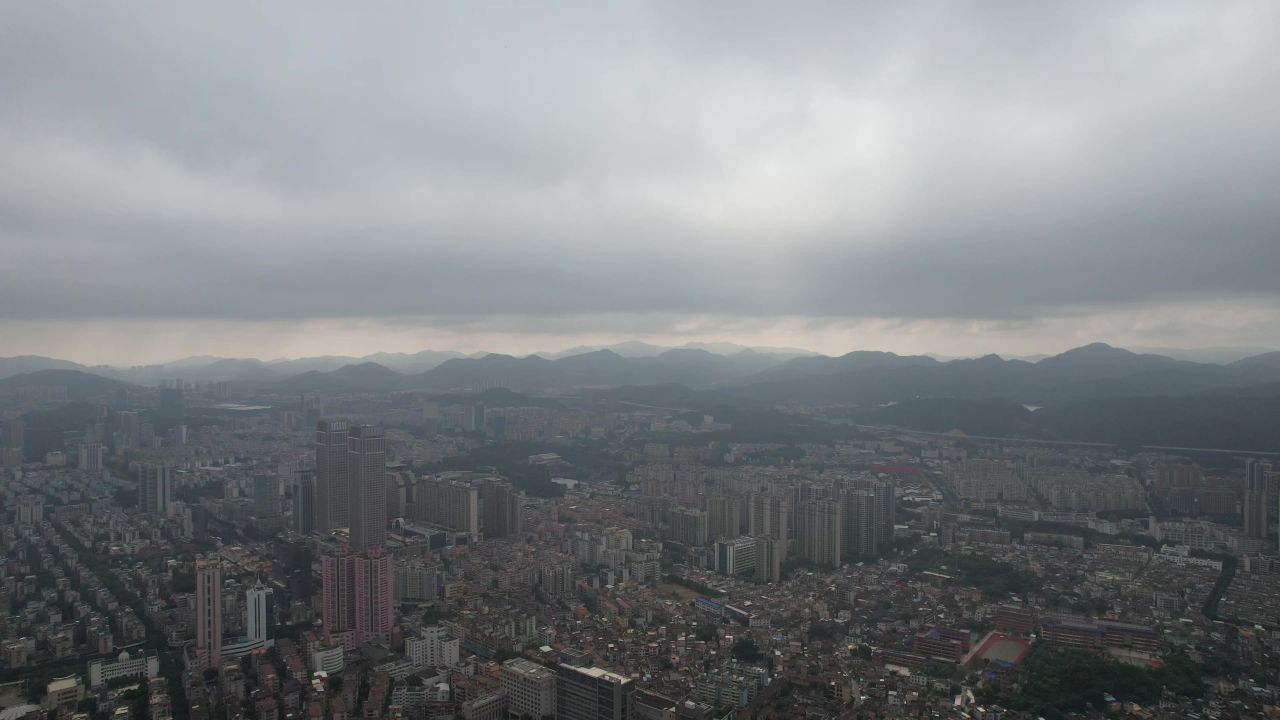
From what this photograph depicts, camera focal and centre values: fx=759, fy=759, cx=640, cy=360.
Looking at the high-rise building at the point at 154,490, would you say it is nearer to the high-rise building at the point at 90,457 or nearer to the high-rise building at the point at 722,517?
the high-rise building at the point at 90,457

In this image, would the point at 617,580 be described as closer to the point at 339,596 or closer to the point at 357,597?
the point at 357,597

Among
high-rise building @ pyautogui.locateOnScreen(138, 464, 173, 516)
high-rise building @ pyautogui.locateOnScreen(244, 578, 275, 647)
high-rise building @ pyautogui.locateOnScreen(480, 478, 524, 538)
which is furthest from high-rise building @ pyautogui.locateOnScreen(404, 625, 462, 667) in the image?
high-rise building @ pyautogui.locateOnScreen(138, 464, 173, 516)

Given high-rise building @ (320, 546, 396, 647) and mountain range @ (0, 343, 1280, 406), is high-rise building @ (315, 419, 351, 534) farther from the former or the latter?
mountain range @ (0, 343, 1280, 406)

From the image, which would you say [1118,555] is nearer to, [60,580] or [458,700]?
[458,700]

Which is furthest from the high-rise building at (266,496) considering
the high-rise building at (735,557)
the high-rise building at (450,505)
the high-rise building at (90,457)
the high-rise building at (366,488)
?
the high-rise building at (735,557)

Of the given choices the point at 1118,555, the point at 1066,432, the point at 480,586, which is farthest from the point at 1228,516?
the point at 480,586

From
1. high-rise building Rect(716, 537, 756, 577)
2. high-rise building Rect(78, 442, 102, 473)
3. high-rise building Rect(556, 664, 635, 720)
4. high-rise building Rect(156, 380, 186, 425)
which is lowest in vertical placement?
high-rise building Rect(716, 537, 756, 577)
